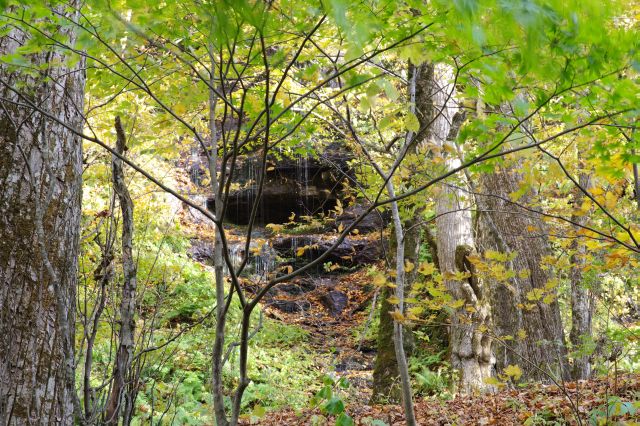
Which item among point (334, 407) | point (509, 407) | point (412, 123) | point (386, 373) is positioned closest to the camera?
point (412, 123)

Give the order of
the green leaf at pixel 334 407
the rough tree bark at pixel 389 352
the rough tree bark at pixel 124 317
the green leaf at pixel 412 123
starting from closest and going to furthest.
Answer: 1. the green leaf at pixel 412 123
2. the rough tree bark at pixel 124 317
3. the green leaf at pixel 334 407
4. the rough tree bark at pixel 389 352

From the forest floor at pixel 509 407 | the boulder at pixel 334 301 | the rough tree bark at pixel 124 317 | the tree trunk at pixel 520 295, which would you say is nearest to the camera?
the rough tree bark at pixel 124 317

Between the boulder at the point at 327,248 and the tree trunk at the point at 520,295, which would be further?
the boulder at the point at 327,248

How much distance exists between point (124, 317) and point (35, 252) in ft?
1.67

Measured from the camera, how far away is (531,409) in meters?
3.86

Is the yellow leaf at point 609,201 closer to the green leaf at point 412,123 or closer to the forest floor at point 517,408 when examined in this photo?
the forest floor at point 517,408

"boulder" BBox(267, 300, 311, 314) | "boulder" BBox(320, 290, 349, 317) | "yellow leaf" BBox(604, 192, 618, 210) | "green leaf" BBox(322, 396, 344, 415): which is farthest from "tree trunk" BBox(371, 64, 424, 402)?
"boulder" BBox(267, 300, 311, 314)

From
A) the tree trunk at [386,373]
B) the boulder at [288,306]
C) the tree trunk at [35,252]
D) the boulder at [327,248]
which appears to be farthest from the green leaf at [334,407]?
the boulder at [327,248]

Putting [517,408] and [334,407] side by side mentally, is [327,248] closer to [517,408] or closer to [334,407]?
[517,408]

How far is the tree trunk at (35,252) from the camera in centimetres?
208

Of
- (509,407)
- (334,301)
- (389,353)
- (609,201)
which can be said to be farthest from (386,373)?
(334,301)

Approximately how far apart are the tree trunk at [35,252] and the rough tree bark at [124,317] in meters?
0.18

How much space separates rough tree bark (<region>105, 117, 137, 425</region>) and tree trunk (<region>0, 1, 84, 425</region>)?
Answer: 18 centimetres

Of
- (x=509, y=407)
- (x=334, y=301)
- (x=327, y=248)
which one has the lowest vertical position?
(x=509, y=407)
